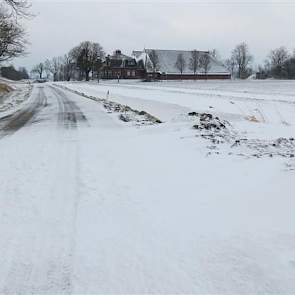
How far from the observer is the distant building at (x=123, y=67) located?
13838cm

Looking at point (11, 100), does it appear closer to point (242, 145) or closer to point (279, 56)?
point (242, 145)

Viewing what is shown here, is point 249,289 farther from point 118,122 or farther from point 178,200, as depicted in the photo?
point 118,122

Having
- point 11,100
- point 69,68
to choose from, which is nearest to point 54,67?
point 69,68

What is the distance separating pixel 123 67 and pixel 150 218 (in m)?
135

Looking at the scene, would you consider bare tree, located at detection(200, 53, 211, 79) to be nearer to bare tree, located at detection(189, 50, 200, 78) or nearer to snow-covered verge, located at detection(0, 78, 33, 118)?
bare tree, located at detection(189, 50, 200, 78)

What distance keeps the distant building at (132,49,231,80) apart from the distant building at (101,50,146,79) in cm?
172

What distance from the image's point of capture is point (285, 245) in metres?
5.16

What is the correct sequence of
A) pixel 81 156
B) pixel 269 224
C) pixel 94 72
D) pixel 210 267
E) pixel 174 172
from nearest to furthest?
pixel 210 267 → pixel 269 224 → pixel 174 172 → pixel 81 156 → pixel 94 72

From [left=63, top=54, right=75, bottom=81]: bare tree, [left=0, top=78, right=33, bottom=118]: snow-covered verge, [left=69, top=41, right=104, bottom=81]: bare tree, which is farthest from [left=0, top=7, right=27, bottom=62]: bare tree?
[left=63, top=54, right=75, bottom=81]: bare tree

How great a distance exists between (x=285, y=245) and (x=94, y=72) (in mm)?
135057

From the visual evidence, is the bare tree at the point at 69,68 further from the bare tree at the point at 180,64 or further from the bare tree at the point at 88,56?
the bare tree at the point at 180,64

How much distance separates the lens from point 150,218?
635 cm

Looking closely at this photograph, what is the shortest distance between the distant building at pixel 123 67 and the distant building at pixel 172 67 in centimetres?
172

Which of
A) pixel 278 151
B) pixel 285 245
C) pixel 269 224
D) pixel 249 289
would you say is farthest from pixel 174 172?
pixel 249 289
